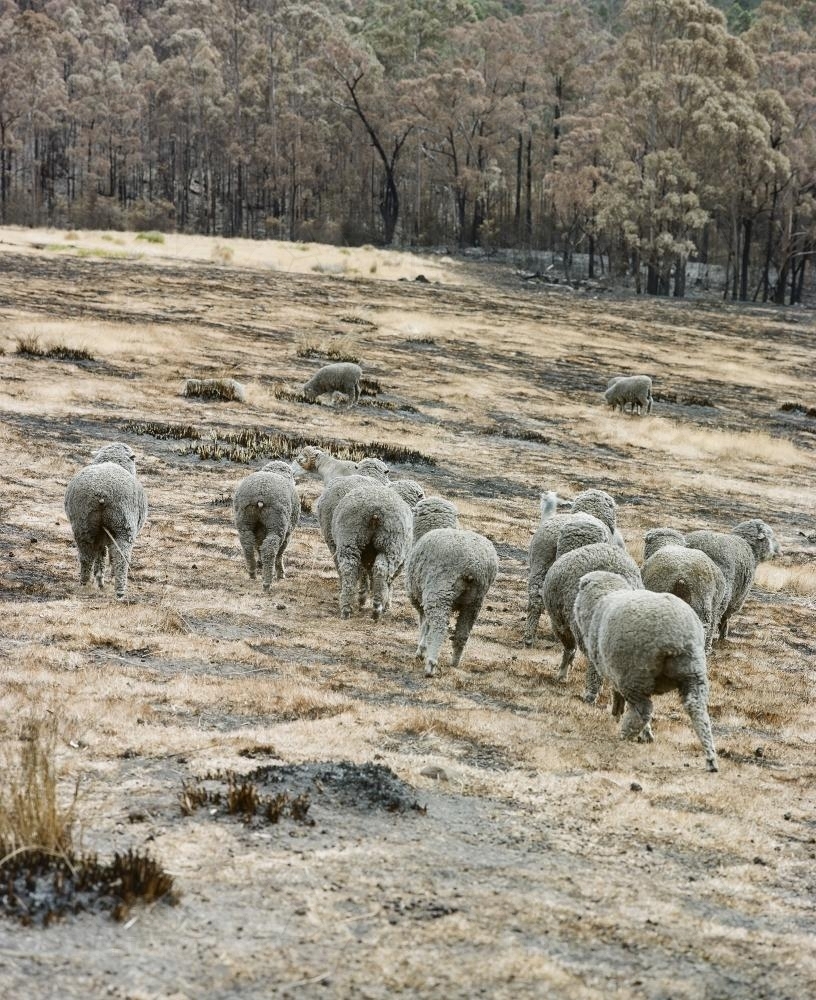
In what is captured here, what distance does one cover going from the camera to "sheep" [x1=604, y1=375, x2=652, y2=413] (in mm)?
28109

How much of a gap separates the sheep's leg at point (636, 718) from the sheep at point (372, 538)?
328 centimetres

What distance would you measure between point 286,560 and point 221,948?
869cm

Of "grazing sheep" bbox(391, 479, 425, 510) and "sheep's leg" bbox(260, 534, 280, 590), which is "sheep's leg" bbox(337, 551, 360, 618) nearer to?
"sheep's leg" bbox(260, 534, 280, 590)

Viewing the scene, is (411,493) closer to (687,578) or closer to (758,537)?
(687,578)

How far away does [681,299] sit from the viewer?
5866 centimetres

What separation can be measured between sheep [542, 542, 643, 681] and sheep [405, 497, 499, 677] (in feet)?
1.88

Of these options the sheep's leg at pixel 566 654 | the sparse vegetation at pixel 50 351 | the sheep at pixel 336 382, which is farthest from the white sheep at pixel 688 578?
the sparse vegetation at pixel 50 351

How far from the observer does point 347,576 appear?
10516 mm

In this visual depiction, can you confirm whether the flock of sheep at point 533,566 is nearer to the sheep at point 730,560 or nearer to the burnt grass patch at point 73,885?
the sheep at point 730,560

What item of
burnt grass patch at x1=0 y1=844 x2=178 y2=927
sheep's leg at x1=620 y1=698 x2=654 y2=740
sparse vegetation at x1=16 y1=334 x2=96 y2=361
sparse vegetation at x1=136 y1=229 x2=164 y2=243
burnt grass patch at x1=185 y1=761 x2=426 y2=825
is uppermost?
sparse vegetation at x1=136 y1=229 x2=164 y2=243

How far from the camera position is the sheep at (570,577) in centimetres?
923

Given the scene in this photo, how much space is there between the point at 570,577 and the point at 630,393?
19661 mm

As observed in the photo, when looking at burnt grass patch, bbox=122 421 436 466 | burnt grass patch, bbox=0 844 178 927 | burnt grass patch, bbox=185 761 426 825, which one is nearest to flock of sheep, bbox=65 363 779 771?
burnt grass patch, bbox=185 761 426 825

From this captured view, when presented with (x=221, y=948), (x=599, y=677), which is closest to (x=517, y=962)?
(x=221, y=948)
